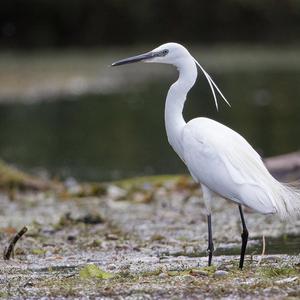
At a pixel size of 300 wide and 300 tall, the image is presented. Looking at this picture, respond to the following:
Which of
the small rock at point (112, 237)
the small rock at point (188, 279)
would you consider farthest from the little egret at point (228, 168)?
the small rock at point (112, 237)

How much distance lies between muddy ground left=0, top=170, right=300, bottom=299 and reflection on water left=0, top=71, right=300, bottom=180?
3.37 metres

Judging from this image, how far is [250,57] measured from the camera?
4181 cm

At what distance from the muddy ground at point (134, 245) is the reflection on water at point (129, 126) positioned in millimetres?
3374

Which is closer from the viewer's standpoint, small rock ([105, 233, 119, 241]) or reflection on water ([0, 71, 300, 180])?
small rock ([105, 233, 119, 241])

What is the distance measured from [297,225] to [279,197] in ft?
10.5

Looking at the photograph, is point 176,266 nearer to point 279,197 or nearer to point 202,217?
point 279,197

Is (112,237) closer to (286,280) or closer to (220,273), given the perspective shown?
(220,273)

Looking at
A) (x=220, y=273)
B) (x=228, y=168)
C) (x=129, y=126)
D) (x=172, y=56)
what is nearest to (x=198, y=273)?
(x=220, y=273)

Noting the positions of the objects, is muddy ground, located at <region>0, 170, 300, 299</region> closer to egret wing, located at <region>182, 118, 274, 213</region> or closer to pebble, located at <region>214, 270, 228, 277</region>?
pebble, located at <region>214, 270, 228, 277</region>

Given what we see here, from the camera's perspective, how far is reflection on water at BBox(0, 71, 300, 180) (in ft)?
62.0

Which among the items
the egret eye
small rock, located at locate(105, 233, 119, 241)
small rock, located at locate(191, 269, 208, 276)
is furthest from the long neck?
small rock, located at locate(105, 233, 119, 241)

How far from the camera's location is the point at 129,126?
2459cm

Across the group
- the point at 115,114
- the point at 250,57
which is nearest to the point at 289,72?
the point at 250,57

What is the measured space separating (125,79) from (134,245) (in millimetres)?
27655
